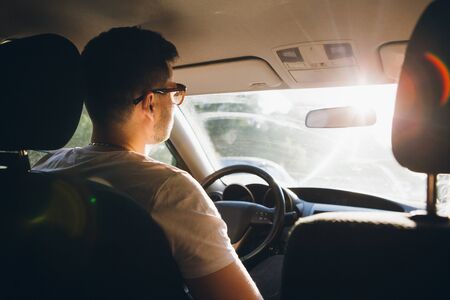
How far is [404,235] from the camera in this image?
1091mm

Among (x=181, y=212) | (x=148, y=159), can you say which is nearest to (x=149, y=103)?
(x=148, y=159)

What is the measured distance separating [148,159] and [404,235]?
1.06 meters

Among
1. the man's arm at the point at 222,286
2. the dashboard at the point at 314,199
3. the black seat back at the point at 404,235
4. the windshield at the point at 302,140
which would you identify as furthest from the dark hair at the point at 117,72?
the windshield at the point at 302,140

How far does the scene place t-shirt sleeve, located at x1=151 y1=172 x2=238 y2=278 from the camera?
157 centimetres

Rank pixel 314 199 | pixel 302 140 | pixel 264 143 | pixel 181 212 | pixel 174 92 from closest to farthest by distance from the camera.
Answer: pixel 181 212 → pixel 174 92 → pixel 314 199 → pixel 302 140 → pixel 264 143

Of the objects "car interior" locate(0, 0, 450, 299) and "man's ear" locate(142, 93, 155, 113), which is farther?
"man's ear" locate(142, 93, 155, 113)

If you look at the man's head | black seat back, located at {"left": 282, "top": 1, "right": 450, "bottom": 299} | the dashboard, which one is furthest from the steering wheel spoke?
black seat back, located at {"left": 282, "top": 1, "right": 450, "bottom": 299}

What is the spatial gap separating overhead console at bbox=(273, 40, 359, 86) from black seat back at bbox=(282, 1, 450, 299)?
65.8 inches

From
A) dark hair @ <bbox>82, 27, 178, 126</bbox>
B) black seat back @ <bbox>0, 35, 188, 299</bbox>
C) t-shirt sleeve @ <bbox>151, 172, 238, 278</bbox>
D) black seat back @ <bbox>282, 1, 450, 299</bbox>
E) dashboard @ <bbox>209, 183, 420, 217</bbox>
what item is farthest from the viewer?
dashboard @ <bbox>209, 183, 420, 217</bbox>

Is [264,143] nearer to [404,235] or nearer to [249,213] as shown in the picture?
[249,213]

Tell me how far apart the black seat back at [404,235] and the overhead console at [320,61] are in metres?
1.67

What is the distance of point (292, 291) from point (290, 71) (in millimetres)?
2389

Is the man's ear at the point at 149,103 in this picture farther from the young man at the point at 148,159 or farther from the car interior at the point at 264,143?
the car interior at the point at 264,143

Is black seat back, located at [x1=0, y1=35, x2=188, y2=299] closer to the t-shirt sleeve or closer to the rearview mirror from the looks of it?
the t-shirt sleeve
